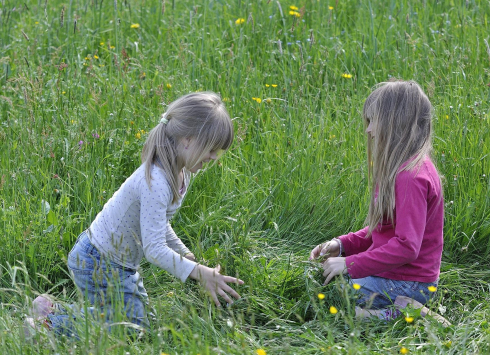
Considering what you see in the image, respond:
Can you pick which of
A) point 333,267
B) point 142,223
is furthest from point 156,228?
point 333,267

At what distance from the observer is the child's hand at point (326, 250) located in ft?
9.24

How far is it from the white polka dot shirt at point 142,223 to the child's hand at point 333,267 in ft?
1.80

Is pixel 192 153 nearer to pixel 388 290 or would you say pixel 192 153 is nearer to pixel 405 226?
pixel 405 226

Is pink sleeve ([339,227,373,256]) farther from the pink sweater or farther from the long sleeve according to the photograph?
the long sleeve

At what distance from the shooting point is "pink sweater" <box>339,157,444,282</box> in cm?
251

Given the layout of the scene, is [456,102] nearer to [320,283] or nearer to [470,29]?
[470,29]

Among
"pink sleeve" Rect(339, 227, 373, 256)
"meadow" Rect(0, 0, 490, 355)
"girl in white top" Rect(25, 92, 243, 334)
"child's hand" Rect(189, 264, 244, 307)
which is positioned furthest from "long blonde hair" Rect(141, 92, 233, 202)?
"pink sleeve" Rect(339, 227, 373, 256)

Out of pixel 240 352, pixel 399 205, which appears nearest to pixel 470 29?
pixel 399 205

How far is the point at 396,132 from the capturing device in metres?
2.60

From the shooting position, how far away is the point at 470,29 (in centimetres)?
464

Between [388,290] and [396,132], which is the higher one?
[396,132]

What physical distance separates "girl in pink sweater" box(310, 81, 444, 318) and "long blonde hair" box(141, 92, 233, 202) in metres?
0.62

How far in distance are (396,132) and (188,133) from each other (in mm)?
806

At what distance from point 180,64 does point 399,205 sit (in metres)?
2.22
